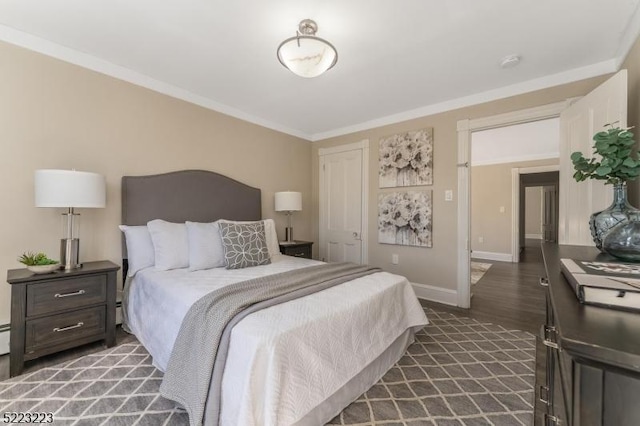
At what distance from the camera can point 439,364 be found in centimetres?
210

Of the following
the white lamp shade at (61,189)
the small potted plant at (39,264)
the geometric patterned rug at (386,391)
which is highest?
the white lamp shade at (61,189)

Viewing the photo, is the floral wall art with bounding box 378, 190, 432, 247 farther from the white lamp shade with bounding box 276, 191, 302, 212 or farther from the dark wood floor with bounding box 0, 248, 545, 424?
the white lamp shade with bounding box 276, 191, 302, 212

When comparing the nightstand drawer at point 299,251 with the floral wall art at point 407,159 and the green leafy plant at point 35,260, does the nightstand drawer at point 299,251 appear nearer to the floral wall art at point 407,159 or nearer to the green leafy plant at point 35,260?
the floral wall art at point 407,159

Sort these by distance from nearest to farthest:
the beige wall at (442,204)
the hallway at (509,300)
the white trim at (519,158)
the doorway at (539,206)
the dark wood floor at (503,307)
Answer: the dark wood floor at (503,307), the hallway at (509,300), the beige wall at (442,204), the white trim at (519,158), the doorway at (539,206)

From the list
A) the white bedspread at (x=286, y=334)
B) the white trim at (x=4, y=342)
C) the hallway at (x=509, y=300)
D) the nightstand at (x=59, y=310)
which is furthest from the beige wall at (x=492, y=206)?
the white trim at (x=4, y=342)

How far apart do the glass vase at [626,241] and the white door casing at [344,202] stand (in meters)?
3.21

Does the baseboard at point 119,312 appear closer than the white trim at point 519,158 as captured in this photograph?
Yes

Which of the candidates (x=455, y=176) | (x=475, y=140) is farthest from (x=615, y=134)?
(x=475, y=140)

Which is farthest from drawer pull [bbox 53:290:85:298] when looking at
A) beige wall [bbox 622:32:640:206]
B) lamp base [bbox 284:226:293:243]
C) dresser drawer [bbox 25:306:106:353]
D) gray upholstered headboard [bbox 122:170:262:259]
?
beige wall [bbox 622:32:640:206]

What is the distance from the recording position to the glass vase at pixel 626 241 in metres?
0.93

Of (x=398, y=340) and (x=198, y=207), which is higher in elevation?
(x=198, y=207)

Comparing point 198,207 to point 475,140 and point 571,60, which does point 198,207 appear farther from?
point 475,140

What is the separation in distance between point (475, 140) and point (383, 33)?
166 inches

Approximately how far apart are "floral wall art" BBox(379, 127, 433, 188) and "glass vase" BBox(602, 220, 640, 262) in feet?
8.71
